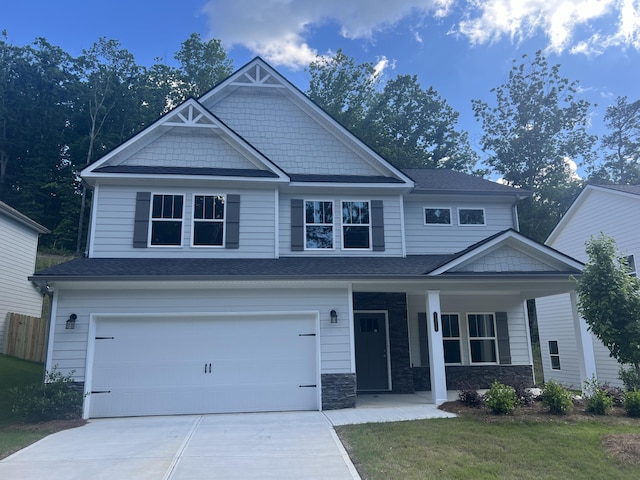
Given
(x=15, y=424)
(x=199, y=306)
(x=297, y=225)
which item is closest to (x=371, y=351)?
(x=297, y=225)

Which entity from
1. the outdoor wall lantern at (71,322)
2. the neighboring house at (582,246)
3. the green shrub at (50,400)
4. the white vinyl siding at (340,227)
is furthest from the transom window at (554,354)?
the outdoor wall lantern at (71,322)

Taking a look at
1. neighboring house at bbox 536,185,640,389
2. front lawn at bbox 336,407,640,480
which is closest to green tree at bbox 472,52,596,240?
neighboring house at bbox 536,185,640,389

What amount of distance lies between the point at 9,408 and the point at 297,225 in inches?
315

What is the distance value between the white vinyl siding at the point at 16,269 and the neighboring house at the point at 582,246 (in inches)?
773

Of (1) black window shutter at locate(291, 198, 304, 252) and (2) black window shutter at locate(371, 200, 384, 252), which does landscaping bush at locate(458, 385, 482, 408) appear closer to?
(2) black window shutter at locate(371, 200, 384, 252)

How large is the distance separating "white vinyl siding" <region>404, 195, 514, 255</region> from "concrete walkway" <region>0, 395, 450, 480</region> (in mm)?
5336

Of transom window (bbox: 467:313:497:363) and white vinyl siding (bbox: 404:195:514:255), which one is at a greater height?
white vinyl siding (bbox: 404:195:514:255)

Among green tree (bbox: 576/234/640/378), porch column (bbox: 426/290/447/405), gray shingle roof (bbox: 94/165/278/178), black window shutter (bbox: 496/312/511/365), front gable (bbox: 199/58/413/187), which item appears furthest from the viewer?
black window shutter (bbox: 496/312/511/365)

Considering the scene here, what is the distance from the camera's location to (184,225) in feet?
39.1

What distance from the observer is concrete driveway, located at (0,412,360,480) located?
19.9ft

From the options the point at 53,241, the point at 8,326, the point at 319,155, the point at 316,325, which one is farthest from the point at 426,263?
the point at 53,241

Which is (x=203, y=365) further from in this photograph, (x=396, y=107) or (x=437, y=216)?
(x=396, y=107)

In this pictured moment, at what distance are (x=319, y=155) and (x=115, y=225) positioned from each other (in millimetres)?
5862

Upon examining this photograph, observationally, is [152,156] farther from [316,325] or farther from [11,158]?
[11,158]
